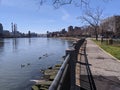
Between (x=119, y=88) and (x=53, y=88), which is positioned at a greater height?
(x=53, y=88)

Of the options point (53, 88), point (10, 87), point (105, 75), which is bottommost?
point (10, 87)

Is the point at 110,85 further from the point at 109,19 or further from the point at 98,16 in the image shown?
the point at 109,19

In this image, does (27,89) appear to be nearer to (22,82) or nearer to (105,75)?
(22,82)

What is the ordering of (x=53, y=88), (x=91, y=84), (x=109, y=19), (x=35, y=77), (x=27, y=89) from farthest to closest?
(x=109, y=19), (x=35, y=77), (x=27, y=89), (x=91, y=84), (x=53, y=88)

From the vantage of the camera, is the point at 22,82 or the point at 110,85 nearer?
the point at 110,85

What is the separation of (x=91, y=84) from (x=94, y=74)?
9.26 ft

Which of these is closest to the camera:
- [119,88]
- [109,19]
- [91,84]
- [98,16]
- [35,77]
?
[119,88]

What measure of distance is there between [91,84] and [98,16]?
71086 millimetres

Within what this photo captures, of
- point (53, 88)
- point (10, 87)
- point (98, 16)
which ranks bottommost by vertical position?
point (10, 87)

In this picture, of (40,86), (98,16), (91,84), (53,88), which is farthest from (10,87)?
(98,16)

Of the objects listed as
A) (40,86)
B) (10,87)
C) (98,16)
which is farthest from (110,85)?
(98,16)

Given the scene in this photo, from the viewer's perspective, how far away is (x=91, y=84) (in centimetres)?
1084

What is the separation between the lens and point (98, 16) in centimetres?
8050

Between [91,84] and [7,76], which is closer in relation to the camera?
[91,84]
